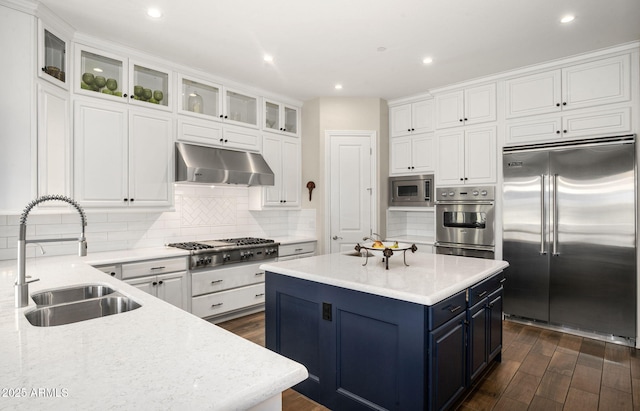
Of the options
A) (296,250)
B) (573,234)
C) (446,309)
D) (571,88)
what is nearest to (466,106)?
(571,88)

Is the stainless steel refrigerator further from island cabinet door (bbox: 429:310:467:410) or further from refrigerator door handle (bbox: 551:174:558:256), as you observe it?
island cabinet door (bbox: 429:310:467:410)

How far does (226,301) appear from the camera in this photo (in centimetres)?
388

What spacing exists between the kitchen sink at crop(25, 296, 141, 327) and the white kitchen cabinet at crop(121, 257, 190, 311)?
148cm

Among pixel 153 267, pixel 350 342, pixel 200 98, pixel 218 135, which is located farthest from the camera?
pixel 218 135

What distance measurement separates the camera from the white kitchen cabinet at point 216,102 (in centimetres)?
395

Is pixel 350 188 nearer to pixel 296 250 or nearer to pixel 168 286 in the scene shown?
pixel 296 250

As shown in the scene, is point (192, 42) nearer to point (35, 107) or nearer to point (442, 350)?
point (35, 107)

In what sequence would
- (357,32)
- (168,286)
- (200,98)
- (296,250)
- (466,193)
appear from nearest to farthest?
(357,32) < (168,286) < (200,98) < (466,193) < (296,250)

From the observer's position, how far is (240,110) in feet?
14.8

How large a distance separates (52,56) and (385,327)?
3.29 meters

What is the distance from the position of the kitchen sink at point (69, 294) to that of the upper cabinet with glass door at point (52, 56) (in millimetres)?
1802

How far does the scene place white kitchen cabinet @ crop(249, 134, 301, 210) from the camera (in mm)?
4719

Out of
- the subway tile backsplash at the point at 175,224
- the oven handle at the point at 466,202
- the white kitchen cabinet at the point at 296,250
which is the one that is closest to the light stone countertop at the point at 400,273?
the oven handle at the point at 466,202

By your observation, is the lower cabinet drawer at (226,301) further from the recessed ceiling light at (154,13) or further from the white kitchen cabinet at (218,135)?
the recessed ceiling light at (154,13)
